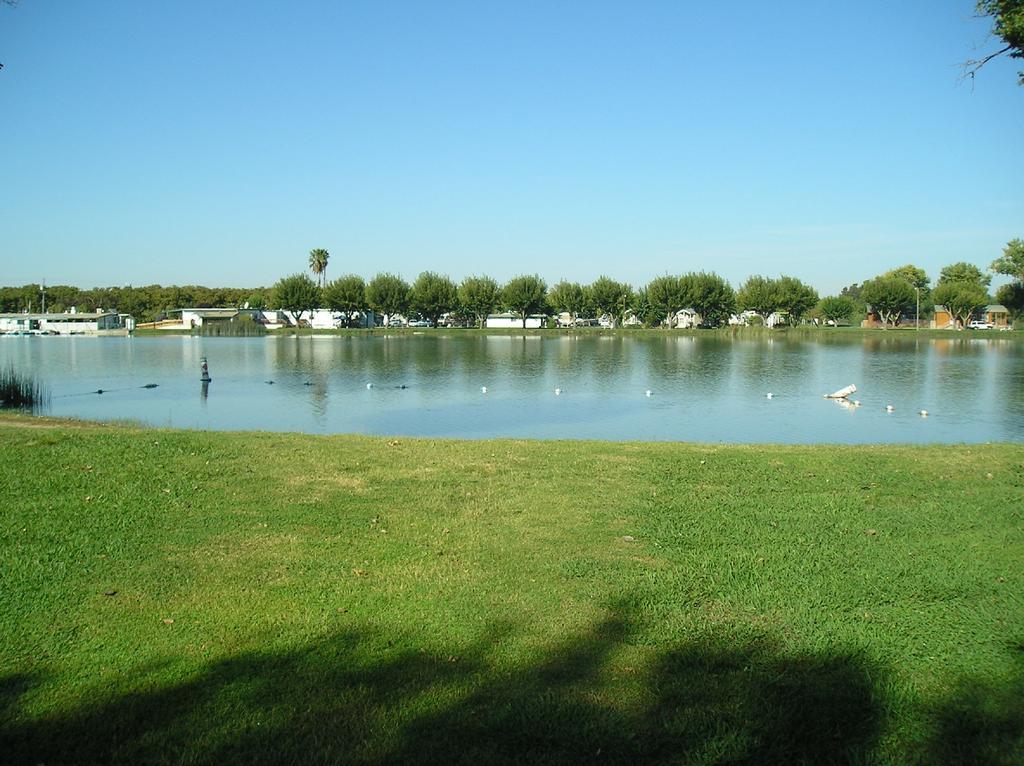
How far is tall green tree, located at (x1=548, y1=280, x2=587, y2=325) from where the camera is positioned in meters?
127

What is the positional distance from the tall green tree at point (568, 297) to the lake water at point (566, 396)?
→ 2801 inches

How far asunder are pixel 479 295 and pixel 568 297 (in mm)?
14002

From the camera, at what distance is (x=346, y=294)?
395 ft

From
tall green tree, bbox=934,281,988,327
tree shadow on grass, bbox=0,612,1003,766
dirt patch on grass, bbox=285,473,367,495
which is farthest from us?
tall green tree, bbox=934,281,988,327

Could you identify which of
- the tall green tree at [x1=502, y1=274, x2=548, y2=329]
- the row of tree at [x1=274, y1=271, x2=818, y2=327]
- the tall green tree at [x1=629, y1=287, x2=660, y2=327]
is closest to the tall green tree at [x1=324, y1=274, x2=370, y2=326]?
the row of tree at [x1=274, y1=271, x2=818, y2=327]

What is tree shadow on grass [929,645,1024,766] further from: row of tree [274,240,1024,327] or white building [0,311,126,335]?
white building [0,311,126,335]

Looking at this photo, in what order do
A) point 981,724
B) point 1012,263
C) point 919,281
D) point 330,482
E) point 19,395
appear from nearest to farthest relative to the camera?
point 981,724 → point 330,482 → point 19,395 → point 1012,263 → point 919,281

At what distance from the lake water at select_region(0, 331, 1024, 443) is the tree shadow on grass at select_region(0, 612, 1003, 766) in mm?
16156

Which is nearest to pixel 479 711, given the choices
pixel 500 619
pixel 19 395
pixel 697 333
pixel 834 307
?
pixel 500 619

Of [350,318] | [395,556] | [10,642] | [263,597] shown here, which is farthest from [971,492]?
[350,318]

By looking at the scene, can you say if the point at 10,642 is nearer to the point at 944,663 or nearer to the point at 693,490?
the point at 944,663

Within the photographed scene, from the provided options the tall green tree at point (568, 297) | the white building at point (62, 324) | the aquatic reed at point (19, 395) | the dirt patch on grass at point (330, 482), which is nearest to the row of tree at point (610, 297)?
the tall green tree at point (568, 297)

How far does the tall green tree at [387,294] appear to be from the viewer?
12075cm

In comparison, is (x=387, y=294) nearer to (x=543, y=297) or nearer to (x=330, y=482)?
(x=543, y=297)
